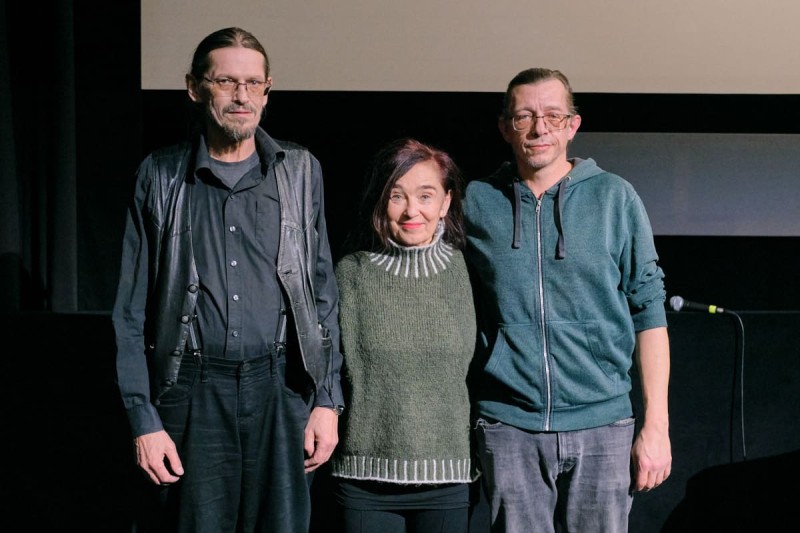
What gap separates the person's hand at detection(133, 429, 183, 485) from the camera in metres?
1.63

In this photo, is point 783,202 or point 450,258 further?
point 783,202

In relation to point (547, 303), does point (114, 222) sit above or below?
above

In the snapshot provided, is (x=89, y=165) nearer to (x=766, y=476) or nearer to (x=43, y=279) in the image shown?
(x=43, y=279)

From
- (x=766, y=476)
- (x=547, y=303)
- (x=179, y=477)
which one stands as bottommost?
(x=766, y=476)

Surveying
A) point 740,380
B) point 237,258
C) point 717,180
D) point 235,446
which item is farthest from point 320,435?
point 717,180

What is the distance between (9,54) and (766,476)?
2.83 m

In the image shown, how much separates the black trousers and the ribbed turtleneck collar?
0.32 m

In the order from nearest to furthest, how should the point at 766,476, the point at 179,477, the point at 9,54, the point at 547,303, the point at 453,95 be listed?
1. the point at 179,477
2. the point at 547,303
3. the point at 766,476
4. the point at 9,54
5. the point at 453,95

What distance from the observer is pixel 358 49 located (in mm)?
3100

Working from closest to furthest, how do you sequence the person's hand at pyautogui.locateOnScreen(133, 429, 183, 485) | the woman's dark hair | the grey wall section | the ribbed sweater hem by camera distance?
the person's hand at pyautogui.locateOnScreen(133, 429, 183, 485) < the ribbed sweater hem < the woman's dark hair < the grey wall section

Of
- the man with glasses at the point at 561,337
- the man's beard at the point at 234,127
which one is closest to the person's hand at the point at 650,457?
the man with glasses at the point at 561,337

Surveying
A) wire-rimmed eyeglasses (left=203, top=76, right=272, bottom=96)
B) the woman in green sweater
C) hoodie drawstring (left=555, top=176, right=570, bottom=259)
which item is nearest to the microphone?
hoodie drawstring (left=555, top=176, right=570, bottom=259)

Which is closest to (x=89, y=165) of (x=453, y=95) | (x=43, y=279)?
(x=43, y=279)

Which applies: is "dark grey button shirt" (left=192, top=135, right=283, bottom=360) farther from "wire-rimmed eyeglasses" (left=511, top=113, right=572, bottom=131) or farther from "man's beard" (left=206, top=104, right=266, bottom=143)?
"wire-rimmed eyeglasses" (left=511, top=113, right=572, bottom=131)
